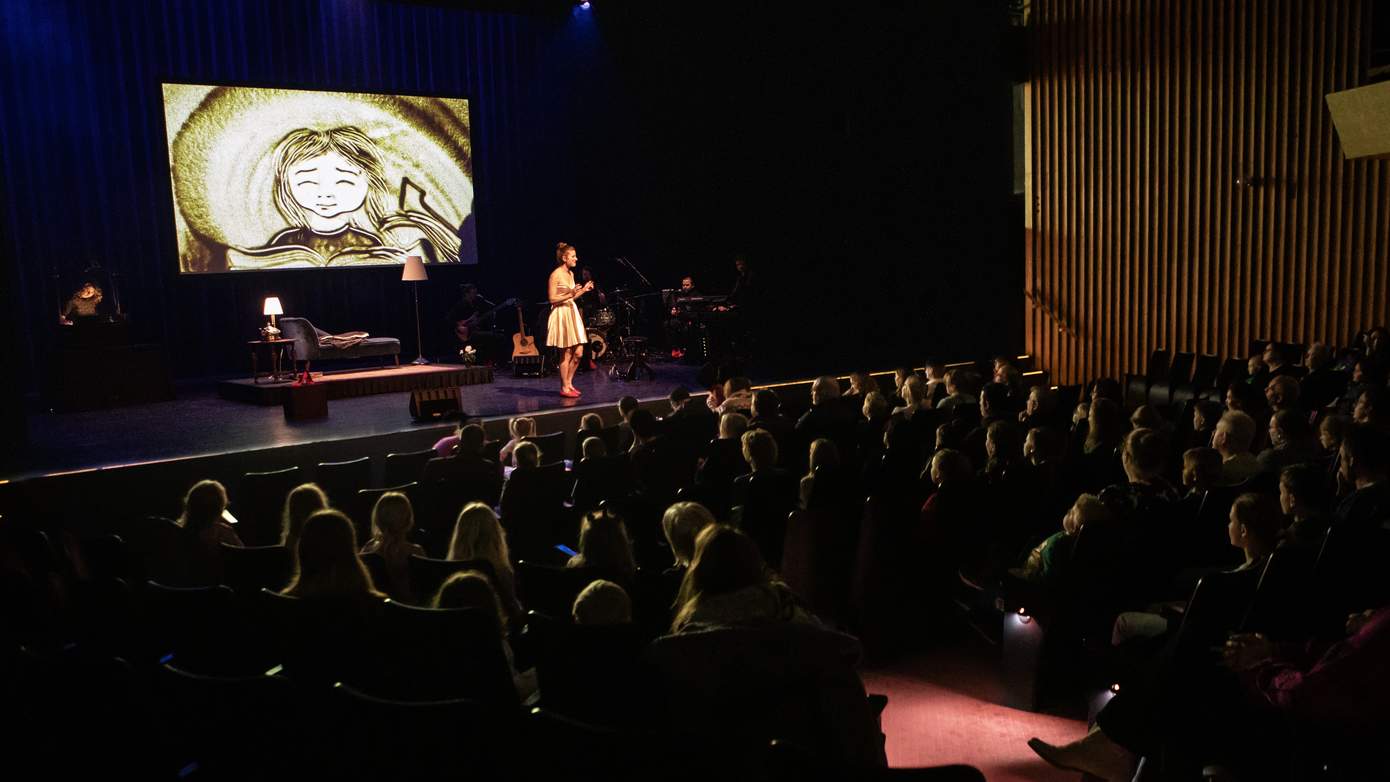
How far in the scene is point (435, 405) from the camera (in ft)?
29.4

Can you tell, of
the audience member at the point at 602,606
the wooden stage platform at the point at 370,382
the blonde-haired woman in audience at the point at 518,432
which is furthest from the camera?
the wooden stage platform at the point at 370,382

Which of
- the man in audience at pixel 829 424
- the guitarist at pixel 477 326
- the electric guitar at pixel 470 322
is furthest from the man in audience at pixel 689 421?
the electric guitar at pixel 470 322

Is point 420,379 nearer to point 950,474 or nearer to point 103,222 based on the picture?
point 103,222

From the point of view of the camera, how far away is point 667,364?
13562mm

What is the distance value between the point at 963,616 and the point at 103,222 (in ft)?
38.4

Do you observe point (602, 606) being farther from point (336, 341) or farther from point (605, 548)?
point (336, 341)

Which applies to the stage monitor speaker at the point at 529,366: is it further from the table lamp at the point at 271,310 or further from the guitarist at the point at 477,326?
the table lamp at the point at 271,310

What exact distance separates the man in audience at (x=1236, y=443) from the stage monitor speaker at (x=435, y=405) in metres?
6.14

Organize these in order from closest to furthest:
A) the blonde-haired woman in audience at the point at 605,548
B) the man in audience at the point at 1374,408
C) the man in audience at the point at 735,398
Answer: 1. the blonde-haired woman in audience at the point at 605,548
2. the man in audience at the point at 1374,408
3. the man in audience at the point at 735,398

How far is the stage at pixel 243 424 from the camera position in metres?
7.62

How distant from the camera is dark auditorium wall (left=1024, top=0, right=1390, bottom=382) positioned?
29.1 ft

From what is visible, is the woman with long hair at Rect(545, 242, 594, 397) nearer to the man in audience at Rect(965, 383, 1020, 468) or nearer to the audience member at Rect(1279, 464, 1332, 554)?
the man in audience at Rect(965, 383, 1020, 468)

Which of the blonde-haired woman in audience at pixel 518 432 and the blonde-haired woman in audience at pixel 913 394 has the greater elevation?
the blonde-haired woman in audience at pixel 913 394

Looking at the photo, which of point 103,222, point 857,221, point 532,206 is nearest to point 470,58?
point 532,206
